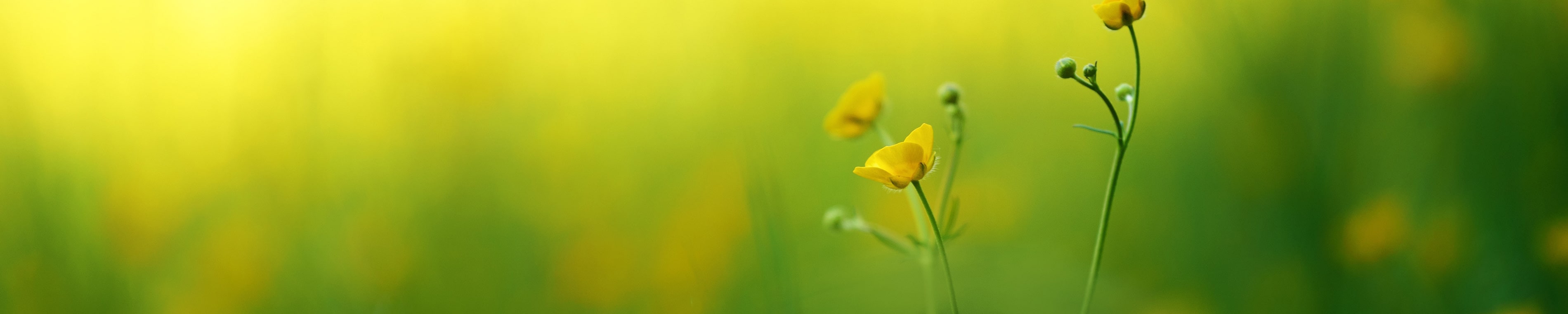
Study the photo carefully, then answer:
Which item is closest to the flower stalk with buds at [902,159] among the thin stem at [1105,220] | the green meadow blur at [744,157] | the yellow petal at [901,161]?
the yellow petal at [901,161]

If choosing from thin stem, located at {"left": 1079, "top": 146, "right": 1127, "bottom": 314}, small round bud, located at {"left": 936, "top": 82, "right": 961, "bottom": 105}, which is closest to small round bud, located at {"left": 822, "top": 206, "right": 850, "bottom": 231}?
small round bud, located at {"left": 936, "top": 82, "right": 961, "bottom": 105}

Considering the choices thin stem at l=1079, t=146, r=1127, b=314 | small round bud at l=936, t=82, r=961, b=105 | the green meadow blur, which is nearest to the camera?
thin stem at l=1079, t=146, r=1127, b=314

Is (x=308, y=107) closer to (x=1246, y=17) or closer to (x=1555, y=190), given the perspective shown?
(x=1246, y=17)

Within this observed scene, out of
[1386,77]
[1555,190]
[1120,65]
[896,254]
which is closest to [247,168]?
[896,254]

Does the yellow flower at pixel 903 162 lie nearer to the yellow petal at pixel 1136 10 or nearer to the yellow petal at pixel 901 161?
the yellow petal at pixel 901 161

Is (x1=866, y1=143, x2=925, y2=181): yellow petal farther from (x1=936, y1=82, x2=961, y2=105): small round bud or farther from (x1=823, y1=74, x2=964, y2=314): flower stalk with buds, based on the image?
(x1=936, y1=82, x2=961, y2=105): small round bud

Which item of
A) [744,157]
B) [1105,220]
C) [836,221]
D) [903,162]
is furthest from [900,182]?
[744,157]

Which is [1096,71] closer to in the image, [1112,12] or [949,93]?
[1112,12]
